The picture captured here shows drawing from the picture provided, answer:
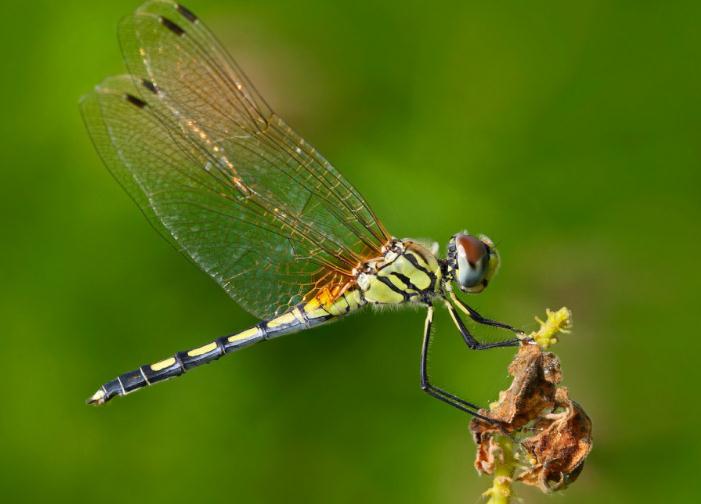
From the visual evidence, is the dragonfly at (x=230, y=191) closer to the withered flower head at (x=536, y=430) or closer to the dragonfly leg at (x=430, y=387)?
the dragonfly leg at (x=430, y=387)

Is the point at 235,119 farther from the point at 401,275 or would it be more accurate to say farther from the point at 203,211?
the point at 401,275

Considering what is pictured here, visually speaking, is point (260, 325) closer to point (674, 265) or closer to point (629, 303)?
point (629, 303)

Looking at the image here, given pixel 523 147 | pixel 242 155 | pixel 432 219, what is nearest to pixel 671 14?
pixel 523 147

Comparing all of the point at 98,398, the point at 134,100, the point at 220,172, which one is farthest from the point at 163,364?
the point at 134,100

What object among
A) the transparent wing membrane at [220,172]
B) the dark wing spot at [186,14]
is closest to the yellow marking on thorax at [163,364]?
the transparent wing membrane at [220,172]

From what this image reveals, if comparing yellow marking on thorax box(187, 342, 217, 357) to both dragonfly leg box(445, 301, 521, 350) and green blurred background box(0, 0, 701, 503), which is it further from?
dragonfly leg box(445, 301, 521, 350)

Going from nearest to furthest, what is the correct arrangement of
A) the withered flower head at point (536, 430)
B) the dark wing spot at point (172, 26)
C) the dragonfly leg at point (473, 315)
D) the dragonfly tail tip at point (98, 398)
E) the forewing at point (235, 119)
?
the withered flower head at point (536, 430), the dragonfly leg at point (473, 315), the dragonfly tail tip at point (98, 398), the forewing at point (235, 119), the dark wing spot at point (172, 26)

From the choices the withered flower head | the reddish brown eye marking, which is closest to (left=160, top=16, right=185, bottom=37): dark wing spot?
the reddish brown eye marking
